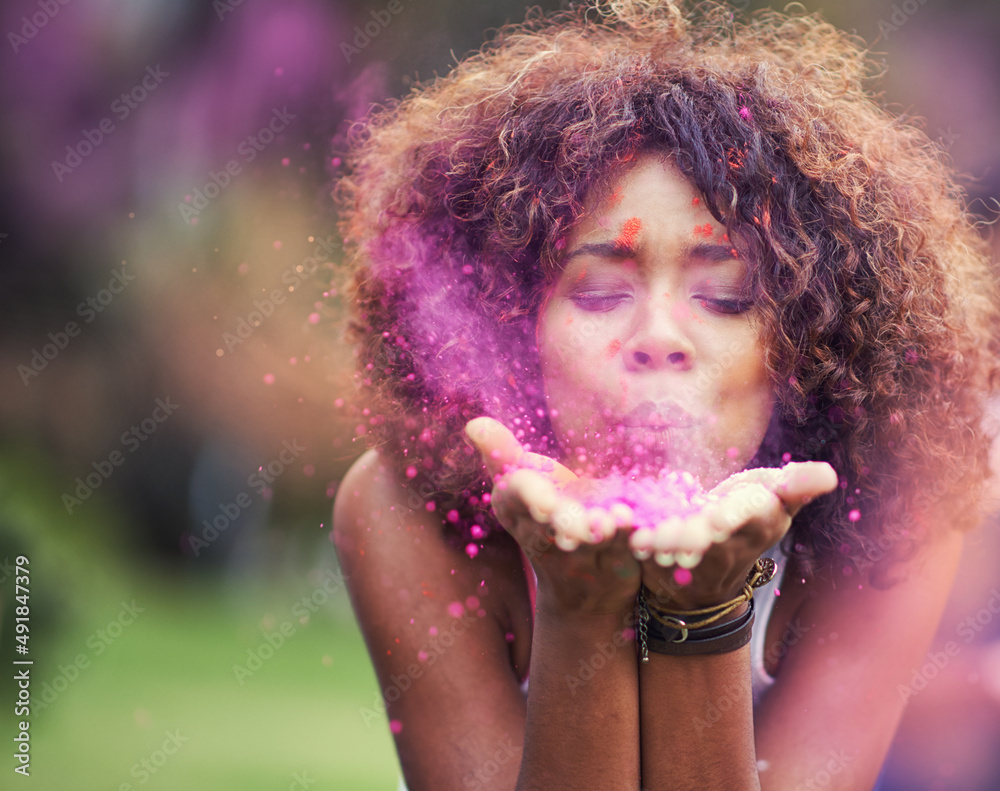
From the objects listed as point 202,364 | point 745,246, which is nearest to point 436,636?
point 745,246

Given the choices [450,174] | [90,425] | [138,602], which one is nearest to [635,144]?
[450,174]

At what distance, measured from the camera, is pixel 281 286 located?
1.74m

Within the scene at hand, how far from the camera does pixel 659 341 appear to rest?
0.79 metres

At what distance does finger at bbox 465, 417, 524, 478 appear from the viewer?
66 cm

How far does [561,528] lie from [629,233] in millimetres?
372

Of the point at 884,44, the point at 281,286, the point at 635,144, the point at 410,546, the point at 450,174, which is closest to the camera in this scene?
the point at 635,144

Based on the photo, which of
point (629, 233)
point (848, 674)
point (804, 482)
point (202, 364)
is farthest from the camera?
point (202, 364)

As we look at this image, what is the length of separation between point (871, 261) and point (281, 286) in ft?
4.21

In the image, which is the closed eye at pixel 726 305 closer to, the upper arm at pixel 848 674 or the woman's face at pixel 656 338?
the woman's face at pixel 656 338

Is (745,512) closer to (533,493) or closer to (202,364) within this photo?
(533,493)

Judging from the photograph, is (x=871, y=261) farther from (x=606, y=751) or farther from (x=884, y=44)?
(x=884, y=44)

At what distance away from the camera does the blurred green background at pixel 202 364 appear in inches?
62.6

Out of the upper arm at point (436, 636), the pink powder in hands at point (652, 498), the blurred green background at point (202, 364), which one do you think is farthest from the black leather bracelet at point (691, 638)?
the blurred green background at point (202, 364)

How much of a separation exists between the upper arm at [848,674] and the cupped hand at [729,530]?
0.50 metres
